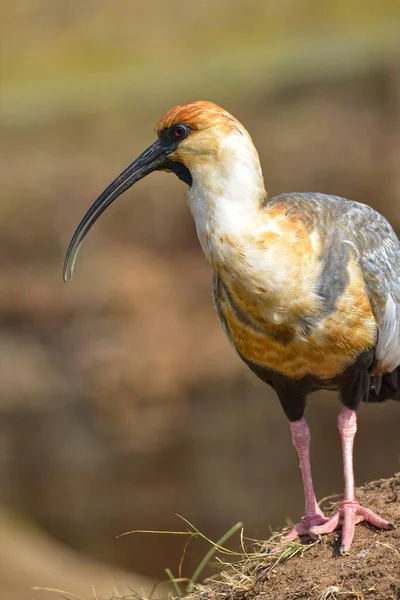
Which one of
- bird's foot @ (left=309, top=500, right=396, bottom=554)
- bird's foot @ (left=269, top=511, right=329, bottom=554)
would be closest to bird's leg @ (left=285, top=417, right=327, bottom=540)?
bird's foot @ (left=269, top=511, right=329, bottom=554)

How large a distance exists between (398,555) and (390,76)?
59.1ft

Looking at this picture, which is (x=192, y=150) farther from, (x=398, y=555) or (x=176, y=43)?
(x=176, y=43)

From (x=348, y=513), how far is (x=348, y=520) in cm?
5

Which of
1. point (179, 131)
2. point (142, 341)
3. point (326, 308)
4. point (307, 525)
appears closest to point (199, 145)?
point (179, 131)

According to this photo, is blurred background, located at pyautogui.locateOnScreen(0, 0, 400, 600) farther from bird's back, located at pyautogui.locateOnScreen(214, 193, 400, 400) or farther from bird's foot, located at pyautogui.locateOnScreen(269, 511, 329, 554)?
bird's back, located at pyautogui.locateOnScreen(214, 193, 400, 400)

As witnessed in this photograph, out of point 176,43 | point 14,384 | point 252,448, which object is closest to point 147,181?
point 14,384

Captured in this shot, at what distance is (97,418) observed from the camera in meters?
17.6

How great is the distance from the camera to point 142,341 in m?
18.4

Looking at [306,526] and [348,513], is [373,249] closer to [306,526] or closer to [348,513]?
[348,513]

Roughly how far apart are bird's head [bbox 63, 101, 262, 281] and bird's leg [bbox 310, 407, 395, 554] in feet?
5.42

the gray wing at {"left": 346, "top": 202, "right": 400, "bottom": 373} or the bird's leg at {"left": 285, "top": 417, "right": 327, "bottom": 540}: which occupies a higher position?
the gray wing at {"left": 346, "top": 202, "right": 400, "bottom": 373}

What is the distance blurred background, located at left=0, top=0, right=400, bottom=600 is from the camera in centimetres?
1520

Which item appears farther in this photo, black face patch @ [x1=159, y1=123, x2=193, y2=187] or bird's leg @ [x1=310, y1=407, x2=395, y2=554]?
bird's leg @ [x1=310, y1=407, x2=395, y2=554]

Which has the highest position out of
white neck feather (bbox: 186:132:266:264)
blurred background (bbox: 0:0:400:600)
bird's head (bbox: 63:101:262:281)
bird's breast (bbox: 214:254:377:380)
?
bird's head (bbox: 63:101:262:281)
